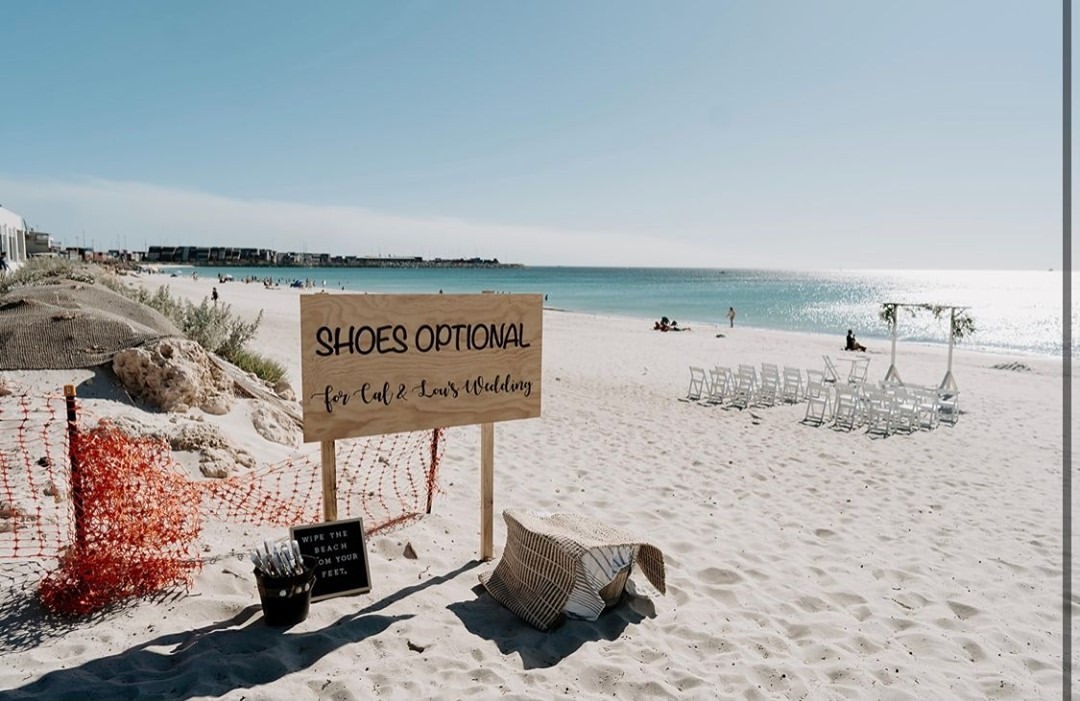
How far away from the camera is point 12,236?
106 ft

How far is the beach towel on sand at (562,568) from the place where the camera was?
12.6 feet

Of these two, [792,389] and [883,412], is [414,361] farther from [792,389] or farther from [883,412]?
[792,389]

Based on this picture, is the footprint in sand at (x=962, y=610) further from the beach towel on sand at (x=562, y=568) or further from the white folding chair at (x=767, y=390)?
the white folding chair at (x=767, y=390)

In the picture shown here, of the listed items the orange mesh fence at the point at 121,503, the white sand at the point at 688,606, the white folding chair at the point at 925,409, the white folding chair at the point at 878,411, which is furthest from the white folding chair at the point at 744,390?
the orange mesh fence at the point at 121,503

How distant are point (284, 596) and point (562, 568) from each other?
64.6 inches

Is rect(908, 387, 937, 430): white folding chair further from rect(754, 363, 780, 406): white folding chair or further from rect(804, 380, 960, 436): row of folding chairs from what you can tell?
rect(754, 363, 780, 406): white folding chair

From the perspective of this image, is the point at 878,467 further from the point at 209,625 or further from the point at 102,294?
the point at 102,294

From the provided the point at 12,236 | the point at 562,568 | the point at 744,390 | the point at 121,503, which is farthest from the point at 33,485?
the point at 12,236

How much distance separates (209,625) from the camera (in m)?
3.62

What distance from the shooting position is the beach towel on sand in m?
3.84

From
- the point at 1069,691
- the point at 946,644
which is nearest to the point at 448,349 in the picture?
the point at 946,644

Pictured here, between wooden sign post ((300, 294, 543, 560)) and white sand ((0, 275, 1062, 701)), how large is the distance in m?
0.88

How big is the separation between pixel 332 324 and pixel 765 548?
12.8ft

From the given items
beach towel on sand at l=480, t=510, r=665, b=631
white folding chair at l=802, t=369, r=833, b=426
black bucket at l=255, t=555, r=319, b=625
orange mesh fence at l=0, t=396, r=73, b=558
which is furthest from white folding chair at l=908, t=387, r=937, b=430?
orange mesh fence at l=0, t=396, r=73, b=558
